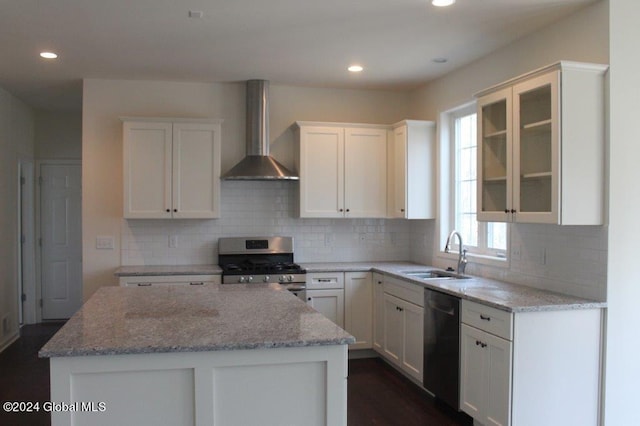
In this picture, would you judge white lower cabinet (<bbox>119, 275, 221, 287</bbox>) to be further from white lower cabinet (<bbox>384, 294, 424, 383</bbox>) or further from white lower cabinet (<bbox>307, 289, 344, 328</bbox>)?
white lower cabinet (<bbox>384, 294, 424, 383</bbox>)

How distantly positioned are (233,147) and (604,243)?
11.5 feet

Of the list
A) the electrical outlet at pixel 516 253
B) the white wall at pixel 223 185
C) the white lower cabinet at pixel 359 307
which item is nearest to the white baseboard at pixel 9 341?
the white wall at pixel 223 185

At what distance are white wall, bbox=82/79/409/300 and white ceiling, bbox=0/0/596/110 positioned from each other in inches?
9.3

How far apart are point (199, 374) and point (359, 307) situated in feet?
10.1

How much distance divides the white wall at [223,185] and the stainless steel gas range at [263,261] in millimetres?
114

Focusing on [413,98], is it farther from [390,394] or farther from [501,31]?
[390,394]

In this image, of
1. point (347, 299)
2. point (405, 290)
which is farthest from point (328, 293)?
point (405, 290)

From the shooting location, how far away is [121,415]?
6.79 ft

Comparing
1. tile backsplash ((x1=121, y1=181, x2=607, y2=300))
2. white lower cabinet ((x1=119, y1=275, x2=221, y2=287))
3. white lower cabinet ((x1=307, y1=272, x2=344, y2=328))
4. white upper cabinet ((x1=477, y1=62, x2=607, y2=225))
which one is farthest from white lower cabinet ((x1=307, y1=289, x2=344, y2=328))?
white upper cabinet ((x1=477, y1=62, x2=607, y2=225))

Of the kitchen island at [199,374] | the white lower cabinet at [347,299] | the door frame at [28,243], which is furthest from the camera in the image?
the door frame at [28,243]

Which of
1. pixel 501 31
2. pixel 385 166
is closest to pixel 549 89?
pixel 501 31

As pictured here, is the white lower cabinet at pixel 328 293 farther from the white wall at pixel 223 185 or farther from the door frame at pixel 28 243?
the door frame at pixel 28 243

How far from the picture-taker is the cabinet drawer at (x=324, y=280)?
4938 mm

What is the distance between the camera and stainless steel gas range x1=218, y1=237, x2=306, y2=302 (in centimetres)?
485
